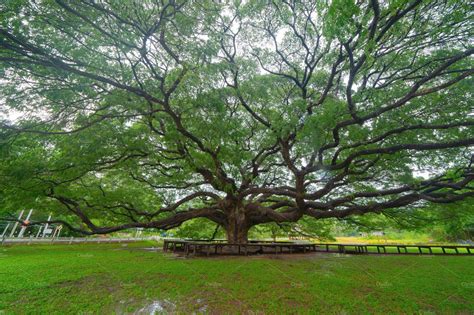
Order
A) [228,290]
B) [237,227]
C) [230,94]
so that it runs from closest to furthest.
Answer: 1. [228,290]
2. [230,94]
3. [237,227]

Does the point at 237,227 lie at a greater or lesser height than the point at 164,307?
greater

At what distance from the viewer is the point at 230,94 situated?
6.64m

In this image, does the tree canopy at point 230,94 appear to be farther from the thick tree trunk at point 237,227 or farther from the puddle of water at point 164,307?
the puddle of water at point 164,307

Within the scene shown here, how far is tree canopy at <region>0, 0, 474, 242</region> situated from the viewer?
3.51 meters

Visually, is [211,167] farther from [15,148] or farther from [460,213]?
[460,213]

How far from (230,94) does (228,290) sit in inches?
209

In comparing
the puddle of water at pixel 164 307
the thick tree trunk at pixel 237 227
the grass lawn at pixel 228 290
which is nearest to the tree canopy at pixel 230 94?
the thick tree trunk at pixel 237 227

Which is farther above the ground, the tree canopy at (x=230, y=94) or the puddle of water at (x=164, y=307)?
the tree canopy at (x=230, y=94)

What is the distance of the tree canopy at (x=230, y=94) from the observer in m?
3.51

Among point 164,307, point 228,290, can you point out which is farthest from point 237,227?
point 164,307

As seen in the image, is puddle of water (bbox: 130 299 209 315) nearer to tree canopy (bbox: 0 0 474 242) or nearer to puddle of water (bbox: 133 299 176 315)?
puddle of water (bbox: 133 299 176 315)

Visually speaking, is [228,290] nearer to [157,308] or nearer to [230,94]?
[157,308]

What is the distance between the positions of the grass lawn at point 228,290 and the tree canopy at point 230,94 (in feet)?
6.76

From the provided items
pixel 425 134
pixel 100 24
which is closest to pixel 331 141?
pixel 425 134
